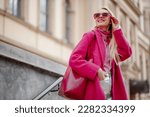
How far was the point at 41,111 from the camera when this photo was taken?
126 cm

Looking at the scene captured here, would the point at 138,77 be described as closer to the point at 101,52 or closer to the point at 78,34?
the point at 78,34

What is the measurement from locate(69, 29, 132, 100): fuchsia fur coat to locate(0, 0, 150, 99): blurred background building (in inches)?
15.8

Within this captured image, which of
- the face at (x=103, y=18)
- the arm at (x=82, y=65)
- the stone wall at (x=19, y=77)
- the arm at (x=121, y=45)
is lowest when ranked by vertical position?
the stone wall at (x=19, y=77)

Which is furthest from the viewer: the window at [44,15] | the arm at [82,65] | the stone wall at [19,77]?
the window at [44,15]

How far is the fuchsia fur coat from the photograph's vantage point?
3.88 ft

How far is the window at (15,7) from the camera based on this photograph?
Answer: 2.77 meters

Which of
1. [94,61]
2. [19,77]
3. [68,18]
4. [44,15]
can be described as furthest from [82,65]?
[68,18]

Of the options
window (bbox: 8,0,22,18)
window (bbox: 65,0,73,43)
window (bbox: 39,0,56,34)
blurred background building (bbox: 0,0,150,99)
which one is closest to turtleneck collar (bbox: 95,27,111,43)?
blurred background building (bbox: 0,0,150,99)

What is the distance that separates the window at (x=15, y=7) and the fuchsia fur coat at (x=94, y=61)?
1529 millimetres

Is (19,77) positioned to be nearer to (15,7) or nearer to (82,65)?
(82,65)

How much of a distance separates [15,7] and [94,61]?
1.91 metres

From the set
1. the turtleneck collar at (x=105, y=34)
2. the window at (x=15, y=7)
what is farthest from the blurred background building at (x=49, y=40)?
the turtleneck collar at (x=105, y=34)

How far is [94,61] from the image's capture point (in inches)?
47.6

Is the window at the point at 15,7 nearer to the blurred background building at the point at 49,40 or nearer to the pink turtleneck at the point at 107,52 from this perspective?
the blurred background building at the point at 49,40
